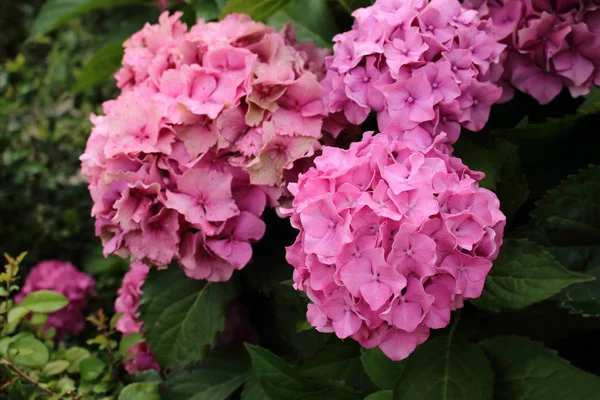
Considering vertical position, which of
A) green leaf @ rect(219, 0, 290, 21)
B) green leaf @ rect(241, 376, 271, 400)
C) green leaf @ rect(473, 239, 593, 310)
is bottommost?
green leaf @ rect(241, 376, 271, 400)

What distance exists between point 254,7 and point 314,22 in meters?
0.14

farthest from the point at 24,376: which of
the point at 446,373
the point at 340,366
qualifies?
the point at 446,373

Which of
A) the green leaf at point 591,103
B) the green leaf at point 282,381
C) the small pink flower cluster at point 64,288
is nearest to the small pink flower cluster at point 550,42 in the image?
the green leaf at point 591,103

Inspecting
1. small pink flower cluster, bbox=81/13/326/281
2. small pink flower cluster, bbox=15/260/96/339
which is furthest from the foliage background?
small pink flower cluster, bbox=15/260/96/339

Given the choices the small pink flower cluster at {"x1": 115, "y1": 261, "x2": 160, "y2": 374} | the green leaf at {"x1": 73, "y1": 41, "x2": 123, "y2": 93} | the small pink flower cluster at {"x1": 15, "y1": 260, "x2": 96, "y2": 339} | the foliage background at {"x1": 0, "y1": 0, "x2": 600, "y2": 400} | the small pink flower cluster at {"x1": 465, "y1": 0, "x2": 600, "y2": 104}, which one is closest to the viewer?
the foliage background at {"x1": 0, "y1": 0, "x2": 600, "y2": 400}

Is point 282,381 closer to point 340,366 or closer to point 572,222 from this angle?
point 340,366

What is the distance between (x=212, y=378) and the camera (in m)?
0.94

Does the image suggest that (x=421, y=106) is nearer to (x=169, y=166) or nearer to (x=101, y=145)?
(x=169, y=166)

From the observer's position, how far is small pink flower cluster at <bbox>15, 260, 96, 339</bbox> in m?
1.27

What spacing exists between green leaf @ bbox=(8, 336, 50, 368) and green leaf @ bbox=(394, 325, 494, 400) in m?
0.43

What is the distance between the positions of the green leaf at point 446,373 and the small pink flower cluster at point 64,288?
32.4 inches

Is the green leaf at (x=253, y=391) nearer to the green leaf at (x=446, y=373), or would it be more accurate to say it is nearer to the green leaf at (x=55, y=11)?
the green leaf at (x=446, y=373)

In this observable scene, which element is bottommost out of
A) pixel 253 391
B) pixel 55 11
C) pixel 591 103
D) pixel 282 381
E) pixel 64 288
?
pixel 64 288

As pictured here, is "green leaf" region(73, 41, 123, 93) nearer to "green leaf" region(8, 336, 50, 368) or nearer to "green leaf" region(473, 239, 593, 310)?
"green leaf" region(8, 336, 50, 368)
